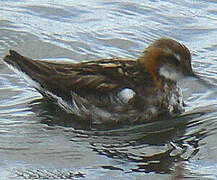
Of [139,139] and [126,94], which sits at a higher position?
[126,94]

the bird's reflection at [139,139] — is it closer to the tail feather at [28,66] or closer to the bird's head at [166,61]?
the tail feather at [28,66]

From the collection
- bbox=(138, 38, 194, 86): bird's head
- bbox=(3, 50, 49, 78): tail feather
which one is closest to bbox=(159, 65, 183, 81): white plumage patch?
bbox=(138, 38, 194, 86): bird's head

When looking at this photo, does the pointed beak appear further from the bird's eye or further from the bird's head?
the bird's eye

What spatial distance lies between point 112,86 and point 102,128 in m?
0.47

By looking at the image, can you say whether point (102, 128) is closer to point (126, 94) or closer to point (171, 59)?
point (126, 94)

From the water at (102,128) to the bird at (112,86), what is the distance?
0.61 feet

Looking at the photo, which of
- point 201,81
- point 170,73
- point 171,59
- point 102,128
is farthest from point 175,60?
point 102,128

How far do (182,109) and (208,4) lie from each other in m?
4.01

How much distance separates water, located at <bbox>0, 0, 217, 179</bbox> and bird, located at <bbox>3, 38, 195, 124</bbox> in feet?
0.61

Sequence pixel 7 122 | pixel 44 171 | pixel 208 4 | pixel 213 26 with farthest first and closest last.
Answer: pixel 208 4, pixel 213 26, pixel 7 122, pixel 44 171

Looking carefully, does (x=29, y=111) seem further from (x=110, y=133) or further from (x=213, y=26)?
(x=213, y=26)

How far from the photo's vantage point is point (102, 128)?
866cm

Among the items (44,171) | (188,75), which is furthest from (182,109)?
(44,171)

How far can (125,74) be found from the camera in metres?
8.91
